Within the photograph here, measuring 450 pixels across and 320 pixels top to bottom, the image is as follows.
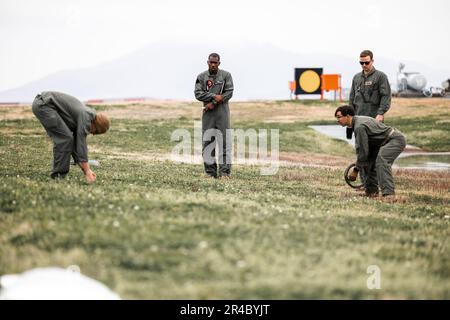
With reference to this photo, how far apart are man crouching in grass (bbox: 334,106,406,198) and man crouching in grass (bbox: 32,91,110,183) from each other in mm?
5404

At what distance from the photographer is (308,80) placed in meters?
67.9

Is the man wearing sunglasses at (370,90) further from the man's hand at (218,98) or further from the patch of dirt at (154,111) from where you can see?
the patch of dirt at (154,111)

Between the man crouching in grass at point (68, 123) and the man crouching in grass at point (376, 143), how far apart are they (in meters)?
5.40

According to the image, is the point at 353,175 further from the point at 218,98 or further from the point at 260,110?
the point at 260,110

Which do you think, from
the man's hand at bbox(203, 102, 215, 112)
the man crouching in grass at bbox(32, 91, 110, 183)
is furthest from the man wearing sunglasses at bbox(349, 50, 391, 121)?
the man crouching in grass at bbox(32, 91, 110, 183)

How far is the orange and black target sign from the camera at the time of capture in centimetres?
6697

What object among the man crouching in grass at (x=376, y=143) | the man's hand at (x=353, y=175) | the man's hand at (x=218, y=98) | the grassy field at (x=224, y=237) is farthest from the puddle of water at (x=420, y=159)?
the man crouching in grass at (x=376, y=143)

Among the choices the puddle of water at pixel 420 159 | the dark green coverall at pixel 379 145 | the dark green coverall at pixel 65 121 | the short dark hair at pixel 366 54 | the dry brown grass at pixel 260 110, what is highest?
the short dark hair at pixel 366 54

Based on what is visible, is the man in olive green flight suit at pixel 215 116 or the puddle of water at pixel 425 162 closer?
the man in olive green flight suit at pixel 215 116

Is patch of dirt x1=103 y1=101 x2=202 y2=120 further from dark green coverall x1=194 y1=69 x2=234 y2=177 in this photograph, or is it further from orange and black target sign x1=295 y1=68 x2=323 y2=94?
dark green coverall x1=194 y1=69 x2=234 y2=177

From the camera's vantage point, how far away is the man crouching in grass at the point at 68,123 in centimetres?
1320

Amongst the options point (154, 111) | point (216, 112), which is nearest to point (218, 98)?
point (216, 112)

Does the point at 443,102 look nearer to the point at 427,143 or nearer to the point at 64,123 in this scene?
the point at 427,143

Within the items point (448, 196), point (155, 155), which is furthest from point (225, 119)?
point (155, 155)
